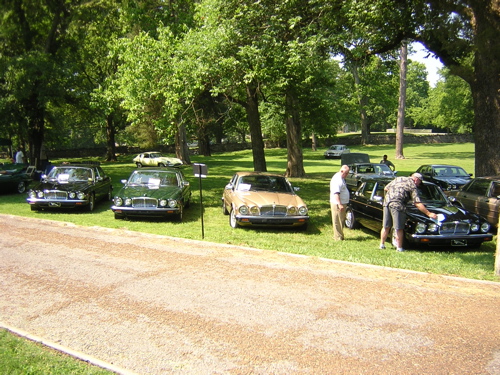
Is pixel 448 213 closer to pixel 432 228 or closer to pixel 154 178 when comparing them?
pixel 432 228

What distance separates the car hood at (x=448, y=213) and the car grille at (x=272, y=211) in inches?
115

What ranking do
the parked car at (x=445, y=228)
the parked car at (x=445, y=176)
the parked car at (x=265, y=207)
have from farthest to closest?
1. the parked car at (x=445, y=176)
2. the parked car at (x=265, y=207)
3. the parked car at (x=445, y=228)

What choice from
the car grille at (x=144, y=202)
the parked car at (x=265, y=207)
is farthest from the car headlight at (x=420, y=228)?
the car grille at (x=144, y=202)

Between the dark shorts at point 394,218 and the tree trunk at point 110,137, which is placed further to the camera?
the tree trunk at point 110,137

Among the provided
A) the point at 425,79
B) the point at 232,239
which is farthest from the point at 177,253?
the point at 425,79

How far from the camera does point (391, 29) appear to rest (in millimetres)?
13586

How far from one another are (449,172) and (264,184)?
10.3 metres

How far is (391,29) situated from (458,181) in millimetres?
7158

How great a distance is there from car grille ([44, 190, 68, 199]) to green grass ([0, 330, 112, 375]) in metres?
8.94

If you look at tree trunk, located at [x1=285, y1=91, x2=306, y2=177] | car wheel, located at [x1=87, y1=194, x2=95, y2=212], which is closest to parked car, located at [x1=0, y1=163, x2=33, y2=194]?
car wheel, located at [x1=87, y1=194, x2=95, y2=212]

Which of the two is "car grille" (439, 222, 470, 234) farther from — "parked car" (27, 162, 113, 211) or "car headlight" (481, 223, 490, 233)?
"parked car" (27, 162, 113, 211)

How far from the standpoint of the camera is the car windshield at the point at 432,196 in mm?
10195

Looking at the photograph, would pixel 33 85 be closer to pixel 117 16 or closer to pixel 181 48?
pixel 117 16

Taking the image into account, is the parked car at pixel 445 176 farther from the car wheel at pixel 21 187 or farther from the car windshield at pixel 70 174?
the car wheel at pixel 21 187
